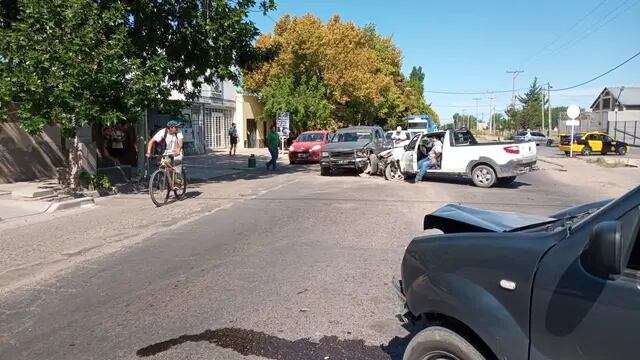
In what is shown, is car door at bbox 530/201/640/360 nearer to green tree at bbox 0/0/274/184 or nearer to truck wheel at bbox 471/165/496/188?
green tree at bbox 0/0/274/184

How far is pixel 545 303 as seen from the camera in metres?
2.44

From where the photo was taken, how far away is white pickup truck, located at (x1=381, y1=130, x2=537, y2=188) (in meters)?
15.4

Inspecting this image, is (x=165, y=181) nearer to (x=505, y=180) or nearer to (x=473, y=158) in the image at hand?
(x=473, y=158)

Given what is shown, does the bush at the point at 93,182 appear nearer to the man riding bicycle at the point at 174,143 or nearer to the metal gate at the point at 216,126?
the man riding bicycle at the point at 174,143

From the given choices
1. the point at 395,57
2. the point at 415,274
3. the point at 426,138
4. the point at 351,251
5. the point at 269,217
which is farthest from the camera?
the point at 395,57

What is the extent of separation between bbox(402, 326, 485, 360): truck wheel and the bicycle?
382 inches

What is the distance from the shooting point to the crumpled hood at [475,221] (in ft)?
10.6

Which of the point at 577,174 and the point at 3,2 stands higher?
the point at 3,2

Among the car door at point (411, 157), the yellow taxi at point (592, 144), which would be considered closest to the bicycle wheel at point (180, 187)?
the car door at point (411, 157)

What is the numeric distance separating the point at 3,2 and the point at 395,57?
53.2m

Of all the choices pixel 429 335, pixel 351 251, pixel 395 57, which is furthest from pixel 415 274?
pixel 395 57

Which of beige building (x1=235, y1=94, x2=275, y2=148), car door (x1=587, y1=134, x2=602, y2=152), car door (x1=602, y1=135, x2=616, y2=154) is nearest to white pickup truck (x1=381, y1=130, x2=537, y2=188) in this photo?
car door (x1=587, y1=134, x2=602, y2=152)

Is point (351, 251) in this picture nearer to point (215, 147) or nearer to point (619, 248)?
point (619, 248)

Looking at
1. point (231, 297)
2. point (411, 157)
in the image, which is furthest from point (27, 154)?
point (231, 297)
